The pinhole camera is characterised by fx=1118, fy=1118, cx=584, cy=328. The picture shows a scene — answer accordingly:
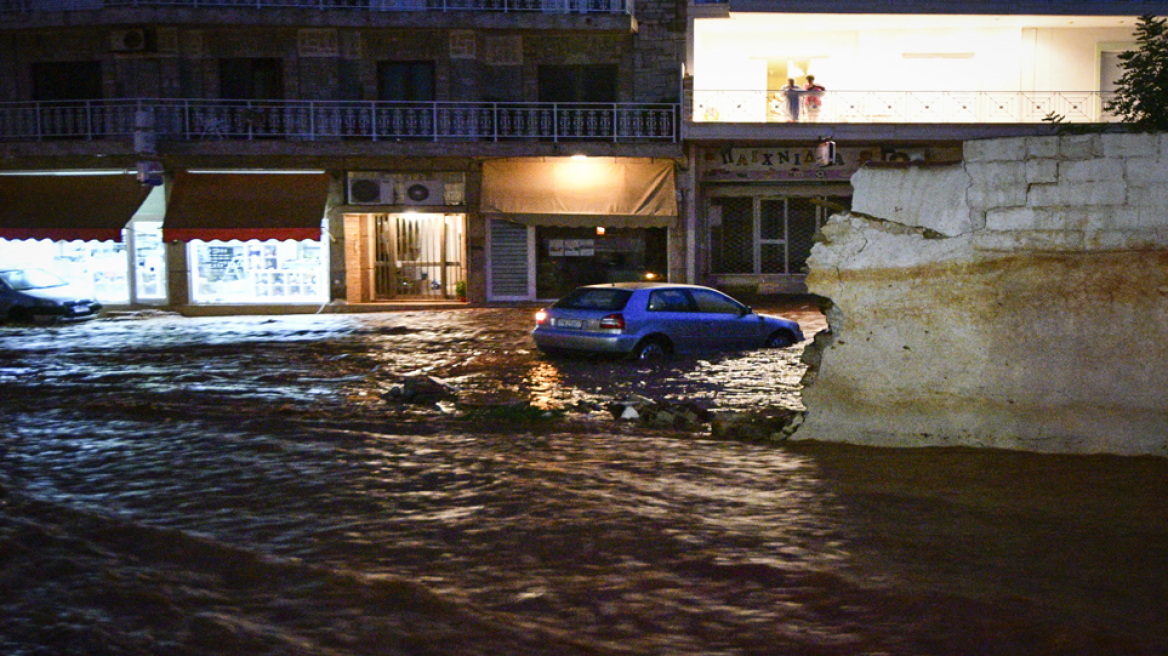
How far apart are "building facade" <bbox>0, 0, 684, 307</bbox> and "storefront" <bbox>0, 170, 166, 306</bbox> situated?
5 cm

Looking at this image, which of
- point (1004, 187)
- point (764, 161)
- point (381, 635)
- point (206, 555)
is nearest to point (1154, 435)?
point (1004, 187)

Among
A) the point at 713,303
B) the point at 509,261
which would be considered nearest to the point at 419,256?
the point at 509,261

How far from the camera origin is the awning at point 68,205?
24.8m

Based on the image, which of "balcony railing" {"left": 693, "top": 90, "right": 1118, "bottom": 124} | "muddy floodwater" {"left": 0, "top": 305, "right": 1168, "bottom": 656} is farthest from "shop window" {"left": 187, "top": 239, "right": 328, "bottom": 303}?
"muddy floodwater" {"left": 0, "top": 305, "right": 1168, "bottom": 656}

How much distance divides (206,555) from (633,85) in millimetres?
21267

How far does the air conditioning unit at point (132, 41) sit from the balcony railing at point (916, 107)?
12586 millimetres

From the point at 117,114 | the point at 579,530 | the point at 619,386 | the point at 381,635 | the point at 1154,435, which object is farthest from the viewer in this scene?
the point at 117,114

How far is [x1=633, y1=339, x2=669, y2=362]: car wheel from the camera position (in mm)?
15707

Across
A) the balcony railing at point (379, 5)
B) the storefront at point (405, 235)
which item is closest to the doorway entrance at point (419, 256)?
the storefront at point (405, 235)

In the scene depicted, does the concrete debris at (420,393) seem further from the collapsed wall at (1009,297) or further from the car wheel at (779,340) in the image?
the car wheel at (779,340)

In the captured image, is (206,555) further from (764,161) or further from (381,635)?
(764,161)

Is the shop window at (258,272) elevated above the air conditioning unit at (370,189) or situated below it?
below

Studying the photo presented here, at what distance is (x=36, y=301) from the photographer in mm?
23344

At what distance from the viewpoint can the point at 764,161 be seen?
2698cm
